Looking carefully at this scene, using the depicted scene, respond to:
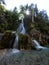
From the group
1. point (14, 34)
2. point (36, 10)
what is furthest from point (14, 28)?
point (36, 10)

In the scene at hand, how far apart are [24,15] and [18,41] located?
46.6 feet

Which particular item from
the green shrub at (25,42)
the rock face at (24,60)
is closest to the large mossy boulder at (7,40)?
the green shrub at (25,42)

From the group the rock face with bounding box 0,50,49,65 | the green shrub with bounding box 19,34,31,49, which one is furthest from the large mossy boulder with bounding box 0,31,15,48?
the rock face with bounding box 0,50,49,65

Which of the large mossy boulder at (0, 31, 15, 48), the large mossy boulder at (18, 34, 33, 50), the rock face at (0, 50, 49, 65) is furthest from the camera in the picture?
the large mossy boulder at (0, 31, 15, 48)

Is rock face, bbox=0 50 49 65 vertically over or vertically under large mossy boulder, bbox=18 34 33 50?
under

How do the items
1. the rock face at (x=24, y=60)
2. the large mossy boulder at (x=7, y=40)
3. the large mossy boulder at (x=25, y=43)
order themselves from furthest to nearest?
the large mossy boulder at (x=7, y=40)
the large mossy boulder at (x=25, y=43)
the rock face at (x=24, y=60)

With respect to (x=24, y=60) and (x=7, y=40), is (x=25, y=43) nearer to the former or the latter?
(x=7, y=40)

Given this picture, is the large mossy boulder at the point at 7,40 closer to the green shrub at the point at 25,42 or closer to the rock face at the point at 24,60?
the green shrub at the point at 25,42

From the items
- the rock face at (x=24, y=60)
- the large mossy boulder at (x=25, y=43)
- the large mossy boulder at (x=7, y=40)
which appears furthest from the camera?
the large mossy boulder at (x=7, y=40)

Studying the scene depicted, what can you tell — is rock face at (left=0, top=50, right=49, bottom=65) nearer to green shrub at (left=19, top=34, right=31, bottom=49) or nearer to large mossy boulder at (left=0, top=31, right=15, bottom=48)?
green shrub at (left=19, top=34, right=31, bottom=49)

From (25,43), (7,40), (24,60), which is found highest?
(7,40)

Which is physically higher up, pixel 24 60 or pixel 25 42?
pixel 25 42

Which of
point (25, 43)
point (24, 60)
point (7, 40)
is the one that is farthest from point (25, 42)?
point (24, 60)

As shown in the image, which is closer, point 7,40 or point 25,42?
point 25,42
